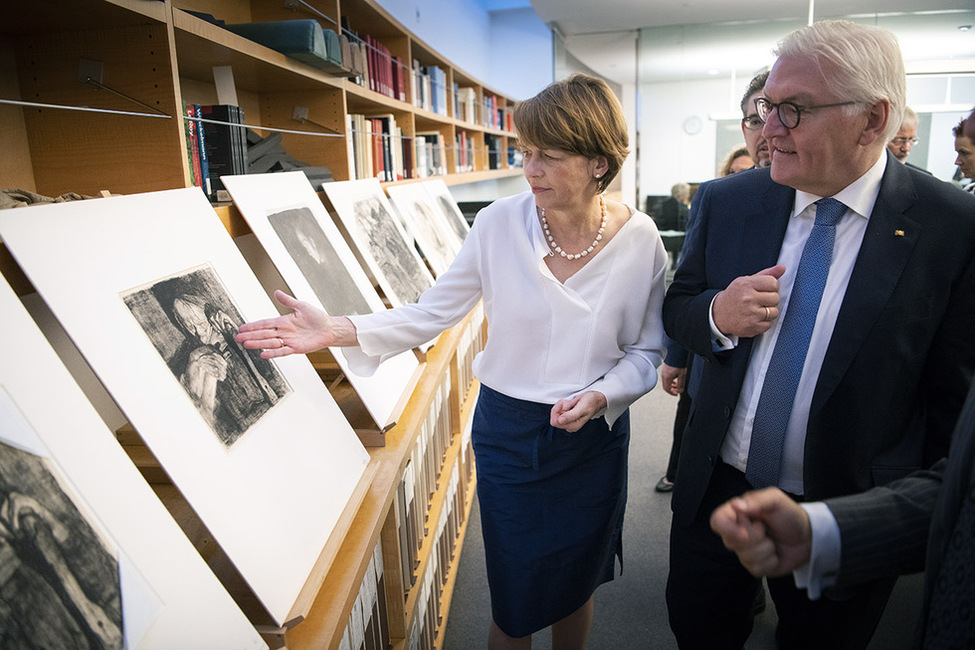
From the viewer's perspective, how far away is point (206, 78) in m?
2.03

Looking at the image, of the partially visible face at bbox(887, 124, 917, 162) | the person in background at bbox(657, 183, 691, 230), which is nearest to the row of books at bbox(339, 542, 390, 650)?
the partially visible face at bbox(887, 124, 917, 162)

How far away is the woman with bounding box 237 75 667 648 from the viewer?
144 cm

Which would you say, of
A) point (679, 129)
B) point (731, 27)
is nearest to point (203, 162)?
point (679, 129)

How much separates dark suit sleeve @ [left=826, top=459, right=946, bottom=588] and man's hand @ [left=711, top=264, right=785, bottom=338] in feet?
1.38

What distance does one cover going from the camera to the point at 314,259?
1.61m

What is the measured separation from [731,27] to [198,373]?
7795 millimetres

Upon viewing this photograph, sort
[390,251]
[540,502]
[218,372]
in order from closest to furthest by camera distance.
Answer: [218,372], [540,502], [390,251]

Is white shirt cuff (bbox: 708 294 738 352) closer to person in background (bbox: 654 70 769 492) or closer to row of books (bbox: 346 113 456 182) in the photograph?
person in background (bbox: 654 70 769 492)

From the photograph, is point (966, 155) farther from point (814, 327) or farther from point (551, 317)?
point (551, 317)

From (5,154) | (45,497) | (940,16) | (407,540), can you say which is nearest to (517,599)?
(407,540)

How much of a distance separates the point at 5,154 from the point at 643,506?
2.74 m

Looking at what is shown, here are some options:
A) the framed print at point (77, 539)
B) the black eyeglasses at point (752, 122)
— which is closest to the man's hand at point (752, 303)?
the framed print at point (77, 539)

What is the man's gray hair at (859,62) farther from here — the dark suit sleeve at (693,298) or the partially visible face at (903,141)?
the partially visible face at (903,141)

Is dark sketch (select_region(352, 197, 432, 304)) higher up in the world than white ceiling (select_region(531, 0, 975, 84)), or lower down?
lower down
